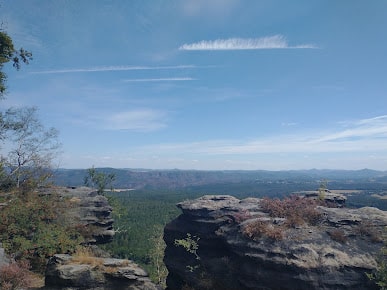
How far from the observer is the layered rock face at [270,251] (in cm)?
1822

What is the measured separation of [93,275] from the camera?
17.3 metres

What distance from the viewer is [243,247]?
21.6 m

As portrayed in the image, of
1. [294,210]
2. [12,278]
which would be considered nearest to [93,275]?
[12,278]

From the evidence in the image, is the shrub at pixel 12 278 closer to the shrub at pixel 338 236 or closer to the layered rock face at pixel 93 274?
the layered rock face at pixel 93 274

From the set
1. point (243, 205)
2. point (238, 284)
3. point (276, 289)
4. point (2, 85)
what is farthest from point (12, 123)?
point (276, 289)

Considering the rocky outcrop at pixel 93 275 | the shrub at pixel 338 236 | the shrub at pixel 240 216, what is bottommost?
the rocky outcrop at pixel 93 275

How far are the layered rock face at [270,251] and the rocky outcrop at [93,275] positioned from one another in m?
6.90

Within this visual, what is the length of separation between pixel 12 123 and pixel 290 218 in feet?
110

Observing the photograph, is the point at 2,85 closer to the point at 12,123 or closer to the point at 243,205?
the point at 12,123

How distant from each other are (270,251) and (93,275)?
1158 cm

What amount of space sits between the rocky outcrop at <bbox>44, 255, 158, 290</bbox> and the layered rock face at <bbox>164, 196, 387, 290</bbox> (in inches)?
272

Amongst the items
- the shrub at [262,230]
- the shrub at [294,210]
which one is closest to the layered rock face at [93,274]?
the shrub at [262,230]

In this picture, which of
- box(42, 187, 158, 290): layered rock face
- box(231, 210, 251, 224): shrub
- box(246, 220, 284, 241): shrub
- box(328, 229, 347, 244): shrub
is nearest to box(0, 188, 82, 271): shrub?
box(42, 187, 158, 290): layered rock face

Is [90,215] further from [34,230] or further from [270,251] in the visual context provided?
[270,251]
